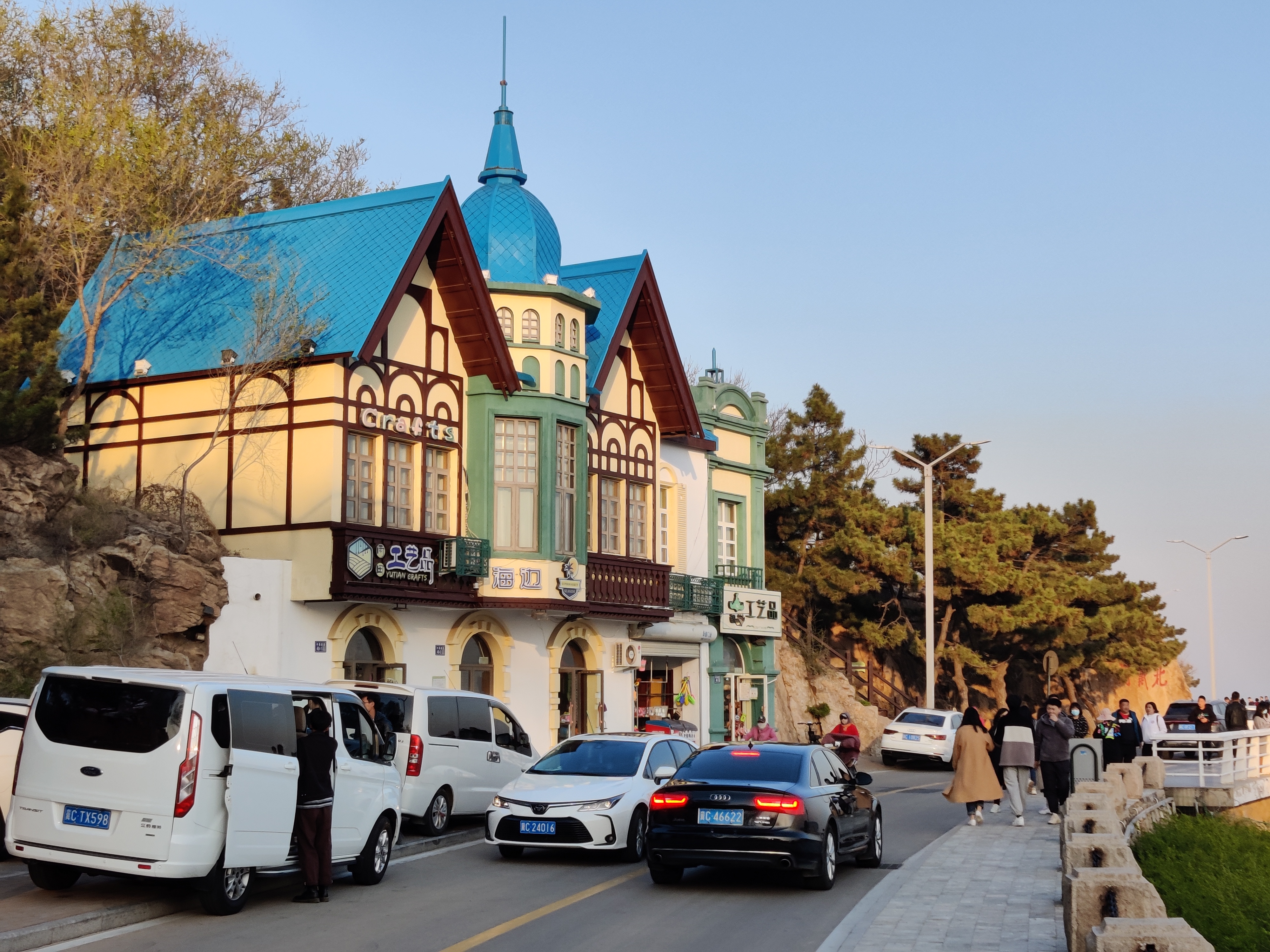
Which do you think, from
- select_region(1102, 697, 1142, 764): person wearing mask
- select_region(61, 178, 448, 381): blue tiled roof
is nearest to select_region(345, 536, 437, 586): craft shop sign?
select_region(61, 178, 448, 381): blue tiled roof

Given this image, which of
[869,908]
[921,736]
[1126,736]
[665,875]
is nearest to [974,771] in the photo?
[1126,736]

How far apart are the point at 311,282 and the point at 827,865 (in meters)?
17.1

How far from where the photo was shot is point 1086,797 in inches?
548

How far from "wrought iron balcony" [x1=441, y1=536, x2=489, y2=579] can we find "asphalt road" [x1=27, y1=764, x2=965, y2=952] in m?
10.4

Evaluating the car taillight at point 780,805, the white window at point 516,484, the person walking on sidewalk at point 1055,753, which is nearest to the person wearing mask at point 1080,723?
the person walking on sidewalk at point 1055,753

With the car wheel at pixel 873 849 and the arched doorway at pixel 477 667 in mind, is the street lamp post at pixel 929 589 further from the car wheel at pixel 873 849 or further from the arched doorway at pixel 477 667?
the car wheel at pixel 873 849

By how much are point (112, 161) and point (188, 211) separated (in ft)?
16.2

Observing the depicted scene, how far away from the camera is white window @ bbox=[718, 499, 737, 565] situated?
39.5 meters

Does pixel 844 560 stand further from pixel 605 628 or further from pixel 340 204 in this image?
pixel 340 204

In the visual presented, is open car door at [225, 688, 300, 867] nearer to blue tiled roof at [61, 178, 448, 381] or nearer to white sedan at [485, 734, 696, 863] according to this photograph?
white sedan at [485, 734, 696, 863]

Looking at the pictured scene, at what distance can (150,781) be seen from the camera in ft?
39.1

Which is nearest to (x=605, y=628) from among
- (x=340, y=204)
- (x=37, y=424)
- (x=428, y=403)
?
(x=428, y=403)

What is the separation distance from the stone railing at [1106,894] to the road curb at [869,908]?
1.69 m

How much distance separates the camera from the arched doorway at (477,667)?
1181 inches
